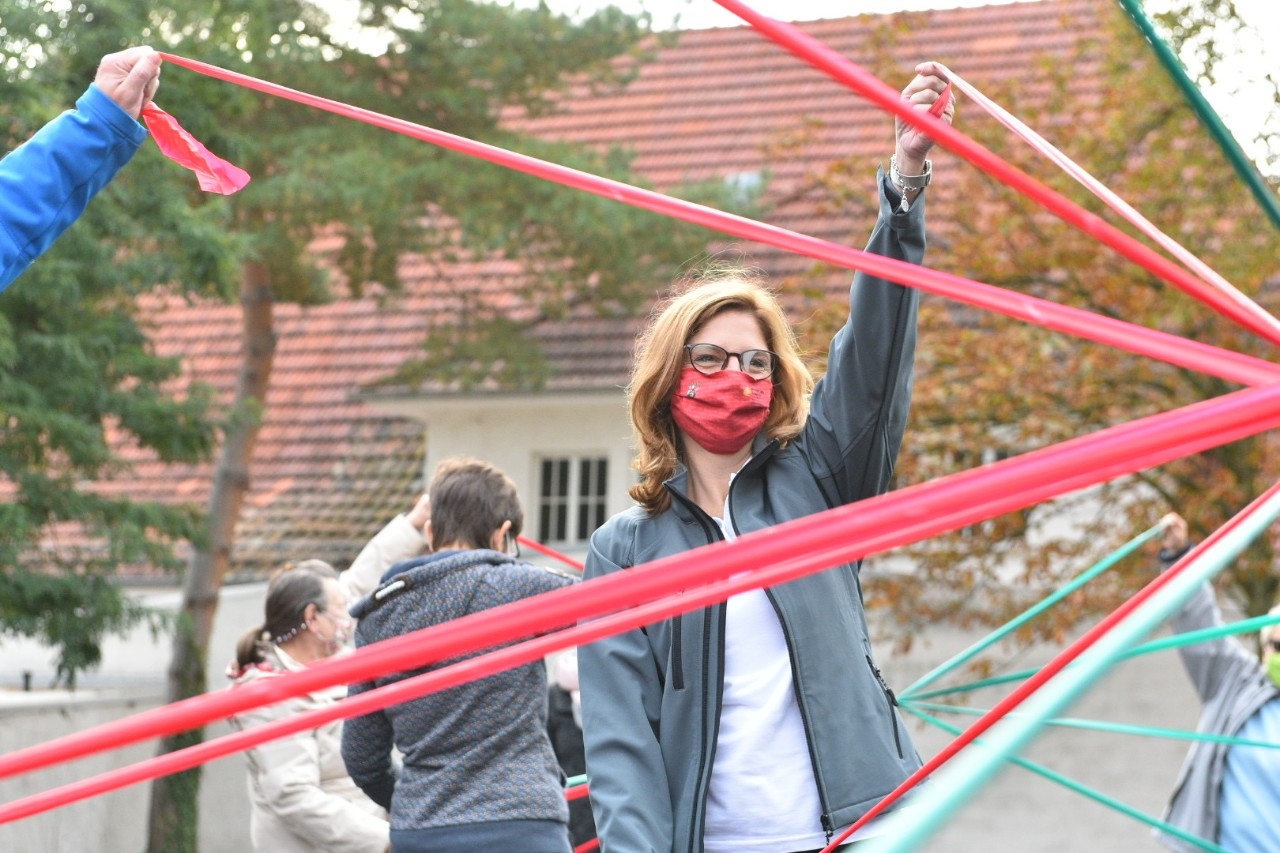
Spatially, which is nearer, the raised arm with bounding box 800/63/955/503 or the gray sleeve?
the raised arm with bounding box 800/63/955/503

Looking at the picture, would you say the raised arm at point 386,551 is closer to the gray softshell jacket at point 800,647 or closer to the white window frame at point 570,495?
the gray softshell jacket at point 800,647

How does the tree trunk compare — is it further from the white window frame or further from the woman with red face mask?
the woman with red face mask

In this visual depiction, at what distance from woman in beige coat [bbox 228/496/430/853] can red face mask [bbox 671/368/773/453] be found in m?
2.46

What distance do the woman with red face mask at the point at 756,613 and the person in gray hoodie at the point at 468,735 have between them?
106 centimetres

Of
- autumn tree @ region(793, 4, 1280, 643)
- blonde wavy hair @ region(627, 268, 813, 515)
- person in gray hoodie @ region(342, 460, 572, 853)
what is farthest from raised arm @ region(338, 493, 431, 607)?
autumn tree @ region(793, 4, 1280, 643)

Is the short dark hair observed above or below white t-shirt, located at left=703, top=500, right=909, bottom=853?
above

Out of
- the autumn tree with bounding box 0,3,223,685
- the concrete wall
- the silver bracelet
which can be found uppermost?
the autumn tree with bounding box 0,3,223,685

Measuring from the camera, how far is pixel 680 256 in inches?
527

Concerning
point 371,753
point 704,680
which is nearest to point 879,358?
point 704,680

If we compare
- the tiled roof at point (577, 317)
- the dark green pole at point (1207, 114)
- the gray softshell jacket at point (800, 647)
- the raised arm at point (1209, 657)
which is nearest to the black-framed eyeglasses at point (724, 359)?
the gray softshell jacket at point (800, 647)

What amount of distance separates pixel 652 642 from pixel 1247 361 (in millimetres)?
1245

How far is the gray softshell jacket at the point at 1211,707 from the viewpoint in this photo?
6094 mm

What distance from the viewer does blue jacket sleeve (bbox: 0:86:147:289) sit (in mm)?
2818

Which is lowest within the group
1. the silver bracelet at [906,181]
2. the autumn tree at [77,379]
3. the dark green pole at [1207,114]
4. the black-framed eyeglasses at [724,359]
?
the black-framed eyeglasses at [724,359]
